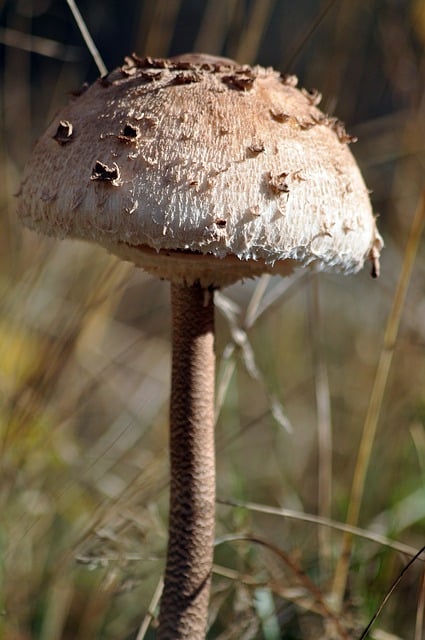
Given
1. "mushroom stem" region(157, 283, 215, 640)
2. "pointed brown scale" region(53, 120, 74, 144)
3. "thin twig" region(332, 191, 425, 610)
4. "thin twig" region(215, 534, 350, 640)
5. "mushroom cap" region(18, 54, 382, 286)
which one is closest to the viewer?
"mushroom cap" region(18, 54, 382, 286)

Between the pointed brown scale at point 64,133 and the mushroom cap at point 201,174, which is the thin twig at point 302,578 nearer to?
the mushroom cap at point 201,174

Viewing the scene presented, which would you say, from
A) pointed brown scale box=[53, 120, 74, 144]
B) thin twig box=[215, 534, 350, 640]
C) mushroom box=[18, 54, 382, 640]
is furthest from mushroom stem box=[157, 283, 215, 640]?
pointed brown scale box=[53, 120, 74, 144]

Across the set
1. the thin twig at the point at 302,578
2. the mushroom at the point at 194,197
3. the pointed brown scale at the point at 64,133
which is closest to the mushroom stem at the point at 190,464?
the mushroom at the point at 194,197

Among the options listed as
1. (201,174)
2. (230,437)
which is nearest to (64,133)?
(201,174)

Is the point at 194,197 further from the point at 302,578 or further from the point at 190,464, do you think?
the point at 302,578

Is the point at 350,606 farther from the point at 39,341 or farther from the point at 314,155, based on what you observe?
the point at 39,341

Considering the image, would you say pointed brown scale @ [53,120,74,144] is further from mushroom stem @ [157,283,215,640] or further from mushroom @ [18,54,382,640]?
mushroom stem @ [157,283,215,640]
